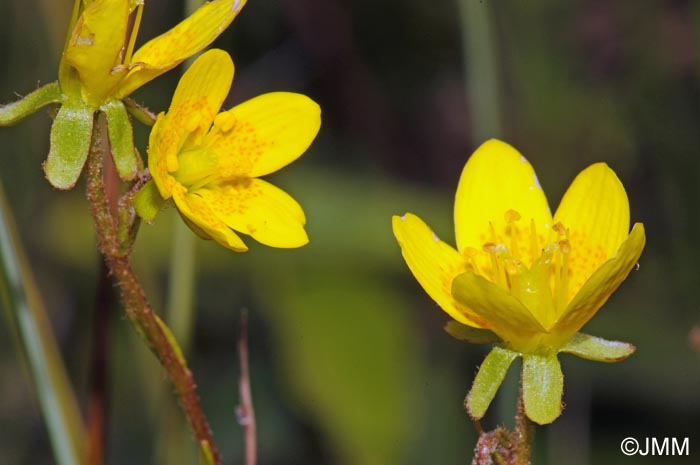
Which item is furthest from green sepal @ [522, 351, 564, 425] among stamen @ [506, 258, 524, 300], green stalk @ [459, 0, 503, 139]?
green stalk @ [459, 0, 503, 139]

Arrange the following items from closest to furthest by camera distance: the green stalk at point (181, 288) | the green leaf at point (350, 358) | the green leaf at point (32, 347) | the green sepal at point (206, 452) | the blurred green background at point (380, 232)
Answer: the green sepal at point (206, 452), the green leaf at point (32, 347), the green stalk at point (181, 288), the green leaf at point (350, 358), the blurred green background at point (380, 232)

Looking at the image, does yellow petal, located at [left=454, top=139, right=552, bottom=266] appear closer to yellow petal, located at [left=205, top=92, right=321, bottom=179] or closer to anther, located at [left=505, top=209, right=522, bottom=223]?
anther, located at [left=505, top=209, right=522, bottom=223]

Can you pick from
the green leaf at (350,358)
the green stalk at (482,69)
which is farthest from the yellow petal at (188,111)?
the green leaf at (350,358)

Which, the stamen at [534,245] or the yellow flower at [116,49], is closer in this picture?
the yellow flower at [116,49]

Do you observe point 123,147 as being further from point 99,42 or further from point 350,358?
point 350,358

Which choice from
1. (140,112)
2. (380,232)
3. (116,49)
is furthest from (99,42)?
(380,232)

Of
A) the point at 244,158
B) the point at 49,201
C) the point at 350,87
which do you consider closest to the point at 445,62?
the point at 350,87

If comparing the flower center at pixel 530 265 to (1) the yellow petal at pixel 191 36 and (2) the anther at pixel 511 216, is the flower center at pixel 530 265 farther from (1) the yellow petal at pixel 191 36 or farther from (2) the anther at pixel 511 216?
(1) the yellow petal at pixel 191 36
